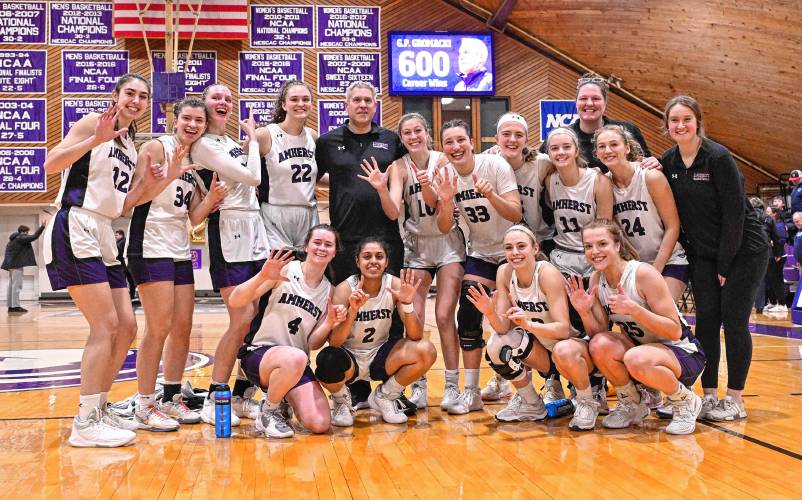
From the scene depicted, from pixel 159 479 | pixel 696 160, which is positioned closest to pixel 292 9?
pixel 696 160

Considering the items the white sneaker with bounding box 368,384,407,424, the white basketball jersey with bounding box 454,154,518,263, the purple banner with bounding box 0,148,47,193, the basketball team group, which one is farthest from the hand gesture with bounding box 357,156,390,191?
the purple banner with bounding box 0,148,47,193

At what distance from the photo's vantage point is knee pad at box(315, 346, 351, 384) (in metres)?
4.35

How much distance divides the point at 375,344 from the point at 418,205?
1.00 meters

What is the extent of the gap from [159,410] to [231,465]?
51.1 inches

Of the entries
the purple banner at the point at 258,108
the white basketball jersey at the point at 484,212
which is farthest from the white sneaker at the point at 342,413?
the purple banner at the point at 258,108

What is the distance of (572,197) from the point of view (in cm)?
462

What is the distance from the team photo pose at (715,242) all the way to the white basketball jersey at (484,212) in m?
1.06

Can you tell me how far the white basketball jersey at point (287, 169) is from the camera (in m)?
4.77

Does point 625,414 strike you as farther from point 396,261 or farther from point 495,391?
point 396,261

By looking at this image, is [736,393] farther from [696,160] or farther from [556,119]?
[556,119]

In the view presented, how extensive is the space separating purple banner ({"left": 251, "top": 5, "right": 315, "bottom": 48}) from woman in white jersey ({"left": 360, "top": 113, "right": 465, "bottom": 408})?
42.3ft

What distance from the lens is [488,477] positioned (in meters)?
3.22

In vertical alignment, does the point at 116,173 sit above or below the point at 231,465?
above

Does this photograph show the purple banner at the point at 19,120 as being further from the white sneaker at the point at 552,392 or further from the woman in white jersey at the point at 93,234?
the white sneaker at the point at 552,392
